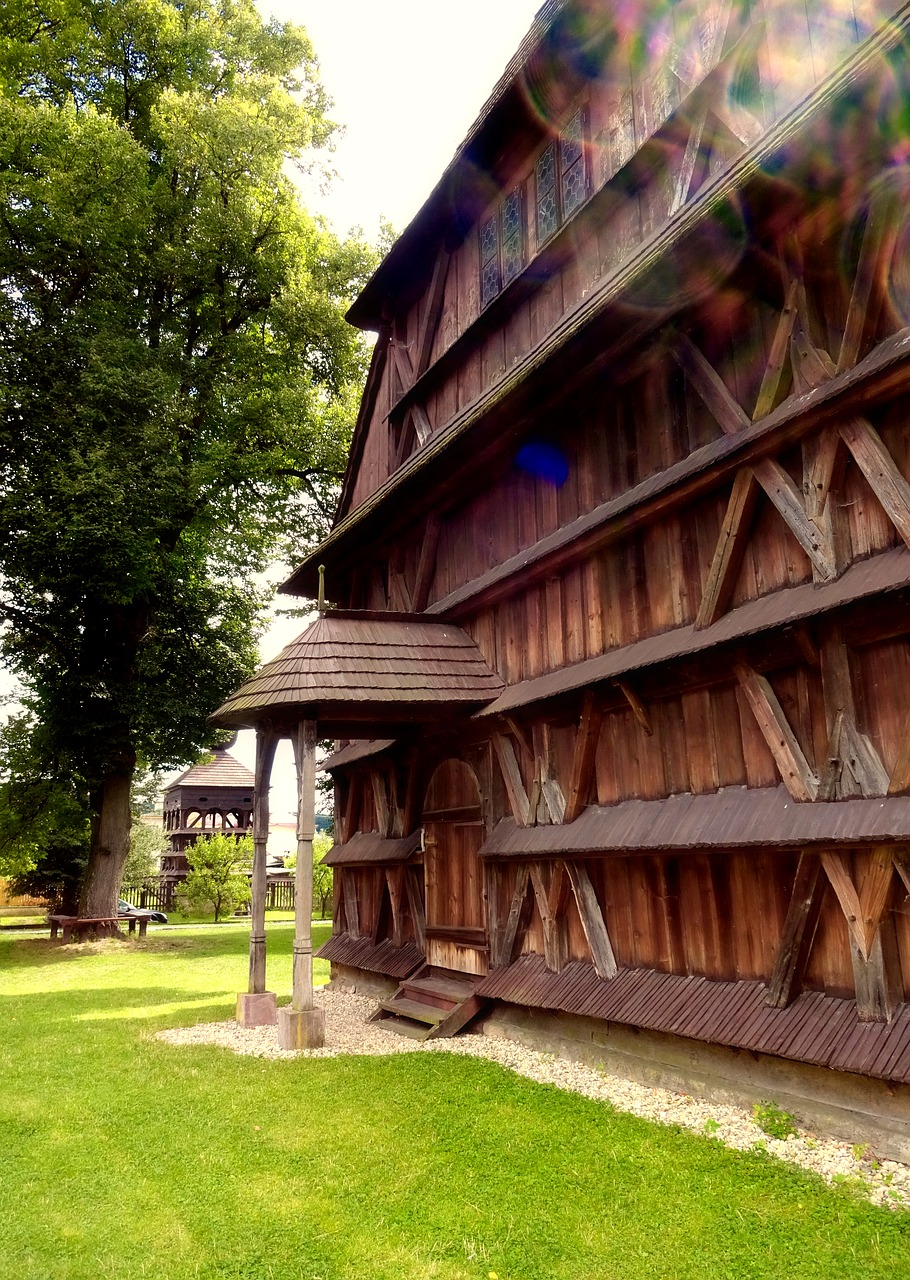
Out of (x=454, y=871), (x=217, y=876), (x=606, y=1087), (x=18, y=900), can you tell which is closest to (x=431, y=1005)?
(x=454, y=871)

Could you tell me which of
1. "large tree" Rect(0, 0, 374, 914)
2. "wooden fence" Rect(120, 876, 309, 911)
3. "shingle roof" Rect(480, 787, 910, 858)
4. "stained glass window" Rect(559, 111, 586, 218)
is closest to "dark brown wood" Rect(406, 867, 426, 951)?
"shingle roof" Rect(480, 787, 910, 858)

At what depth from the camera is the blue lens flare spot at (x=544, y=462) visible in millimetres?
8438

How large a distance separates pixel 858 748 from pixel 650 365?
3.66 metres

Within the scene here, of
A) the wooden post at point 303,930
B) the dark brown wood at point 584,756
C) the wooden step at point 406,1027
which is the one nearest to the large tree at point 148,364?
the wooden post at point 303,930

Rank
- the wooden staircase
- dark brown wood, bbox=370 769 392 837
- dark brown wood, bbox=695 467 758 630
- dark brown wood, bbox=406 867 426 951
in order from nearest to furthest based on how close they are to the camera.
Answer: dark brown wood, bbox=695 467 758 630 → the wooden staircase → dark brown wood, bbox=406 867 426 951 → dark brown wood, bbox=370 769 392 837

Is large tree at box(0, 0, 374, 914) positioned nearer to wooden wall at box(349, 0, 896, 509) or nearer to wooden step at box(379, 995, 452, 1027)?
wooden wall at box(349, 0, 896, 509)

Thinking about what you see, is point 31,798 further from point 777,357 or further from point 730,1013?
point 777,357

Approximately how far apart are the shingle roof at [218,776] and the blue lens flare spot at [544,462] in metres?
30.5

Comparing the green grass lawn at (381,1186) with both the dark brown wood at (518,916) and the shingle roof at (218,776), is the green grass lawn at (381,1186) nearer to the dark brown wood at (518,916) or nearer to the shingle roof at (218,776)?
the dark brown wood at (518,916)

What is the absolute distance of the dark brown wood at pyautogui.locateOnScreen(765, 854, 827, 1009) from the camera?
5340mm

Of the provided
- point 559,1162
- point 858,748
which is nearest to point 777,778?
point 858,748

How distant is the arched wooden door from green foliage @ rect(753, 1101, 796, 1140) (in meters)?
3.67

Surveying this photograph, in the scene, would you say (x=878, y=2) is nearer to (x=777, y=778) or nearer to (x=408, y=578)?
(x=777, y=778)

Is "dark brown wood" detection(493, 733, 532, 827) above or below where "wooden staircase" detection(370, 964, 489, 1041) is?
above
